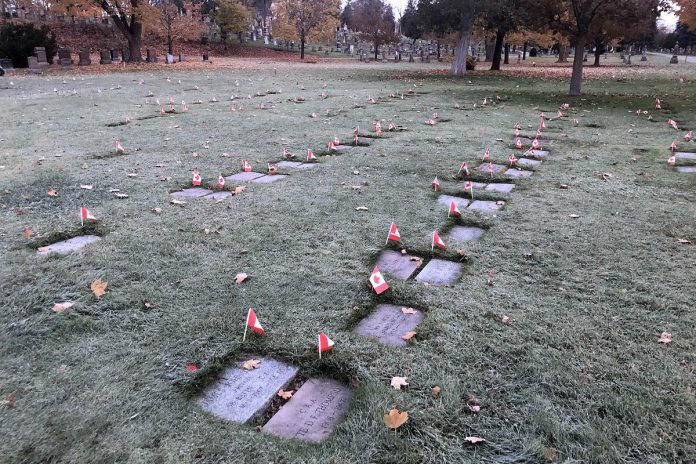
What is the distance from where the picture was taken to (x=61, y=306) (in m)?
2.61

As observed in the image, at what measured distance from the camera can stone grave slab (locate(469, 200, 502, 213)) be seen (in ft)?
13.7

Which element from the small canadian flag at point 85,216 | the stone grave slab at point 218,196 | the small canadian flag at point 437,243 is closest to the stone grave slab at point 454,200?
the small canadian flag at point 437,243

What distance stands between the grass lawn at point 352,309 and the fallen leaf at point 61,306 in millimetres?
46

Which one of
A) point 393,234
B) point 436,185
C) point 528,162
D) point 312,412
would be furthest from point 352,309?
point 528,162

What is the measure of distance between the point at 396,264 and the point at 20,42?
83.9 feet

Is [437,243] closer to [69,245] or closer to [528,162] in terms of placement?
[69,245]

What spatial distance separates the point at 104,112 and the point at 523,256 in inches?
373

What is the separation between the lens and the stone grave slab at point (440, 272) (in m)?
2.97

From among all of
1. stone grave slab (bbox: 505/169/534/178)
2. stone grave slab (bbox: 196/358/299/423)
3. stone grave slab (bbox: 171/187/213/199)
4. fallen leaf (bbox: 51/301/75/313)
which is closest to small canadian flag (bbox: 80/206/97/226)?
stone grave slab (bbox: 171/187/213/199)

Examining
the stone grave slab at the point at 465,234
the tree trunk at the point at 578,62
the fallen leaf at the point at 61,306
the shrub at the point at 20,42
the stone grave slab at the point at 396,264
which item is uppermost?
the shrub at the point at 20,42

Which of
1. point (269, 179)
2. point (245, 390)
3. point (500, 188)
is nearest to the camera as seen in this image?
point (245, 390)

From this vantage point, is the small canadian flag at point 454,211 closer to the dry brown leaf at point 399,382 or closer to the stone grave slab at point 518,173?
the stone grave slab at point 518,173

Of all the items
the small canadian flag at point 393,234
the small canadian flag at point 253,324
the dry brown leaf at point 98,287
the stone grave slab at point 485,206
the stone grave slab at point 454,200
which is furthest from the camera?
the stone grave slab at point 454,200

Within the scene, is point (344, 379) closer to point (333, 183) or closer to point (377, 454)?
point (377, 454)
